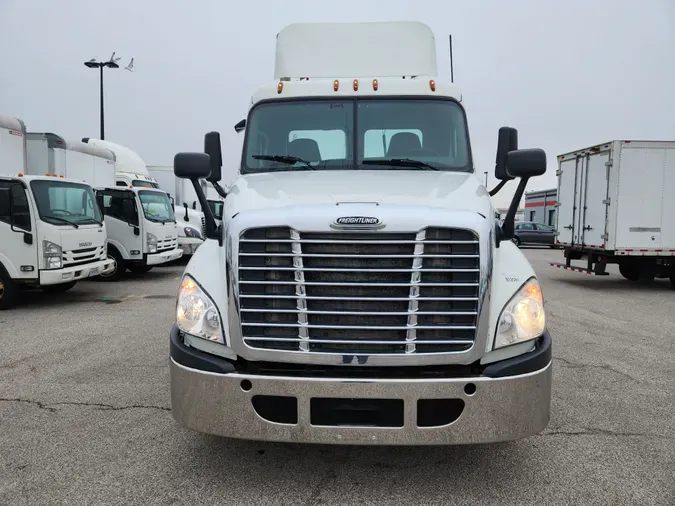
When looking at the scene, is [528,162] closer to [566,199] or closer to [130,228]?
[130,228]

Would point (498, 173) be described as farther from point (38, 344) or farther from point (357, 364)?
point (38, 344)

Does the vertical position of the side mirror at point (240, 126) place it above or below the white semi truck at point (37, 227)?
above

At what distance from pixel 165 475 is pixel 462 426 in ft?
5.87

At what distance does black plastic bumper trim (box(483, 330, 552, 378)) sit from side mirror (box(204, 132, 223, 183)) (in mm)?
2858

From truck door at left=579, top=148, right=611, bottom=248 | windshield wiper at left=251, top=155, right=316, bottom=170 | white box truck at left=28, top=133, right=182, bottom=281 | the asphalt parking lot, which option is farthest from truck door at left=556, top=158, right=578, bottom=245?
windshield wiper at left=251, top=155, right=316, bottom=170

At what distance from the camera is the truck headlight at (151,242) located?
1279 centimetres

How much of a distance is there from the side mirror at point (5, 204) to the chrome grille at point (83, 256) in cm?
104

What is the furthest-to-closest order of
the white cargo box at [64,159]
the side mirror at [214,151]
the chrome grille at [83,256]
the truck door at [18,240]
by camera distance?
1. the white cargo box at [64,159]
2. the chrome grille at [83,256]
3. the truck door at [18,240]
4. the side mirror at [214,151]

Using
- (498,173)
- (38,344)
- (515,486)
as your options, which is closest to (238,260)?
(515,486)

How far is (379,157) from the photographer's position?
4191 millimetres

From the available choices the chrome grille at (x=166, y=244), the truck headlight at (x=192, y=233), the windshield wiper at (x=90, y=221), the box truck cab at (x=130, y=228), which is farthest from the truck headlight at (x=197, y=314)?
the truck headlight at (x=192, y=233)

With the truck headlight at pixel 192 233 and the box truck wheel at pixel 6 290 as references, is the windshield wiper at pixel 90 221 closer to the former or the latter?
the box truck wheel at pixel 6 290

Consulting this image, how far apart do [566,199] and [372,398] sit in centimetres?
1239

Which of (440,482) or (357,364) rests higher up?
(357,364)
